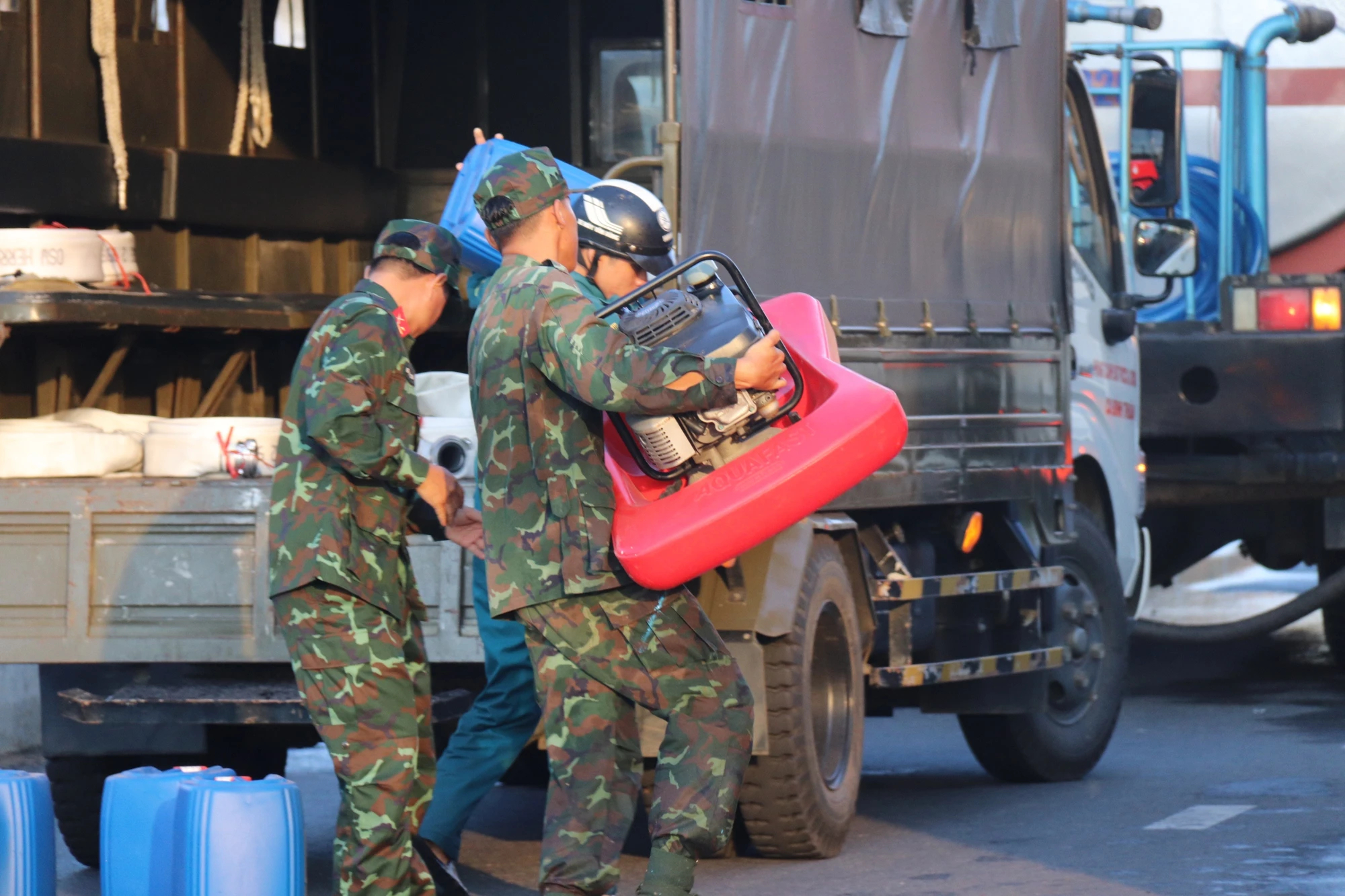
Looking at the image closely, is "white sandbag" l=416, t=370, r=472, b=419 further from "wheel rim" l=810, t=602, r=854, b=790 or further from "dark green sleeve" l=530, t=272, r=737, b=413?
"dark green sleeve" l=530, t=272, r=737, b=413

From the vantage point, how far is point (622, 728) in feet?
16.7

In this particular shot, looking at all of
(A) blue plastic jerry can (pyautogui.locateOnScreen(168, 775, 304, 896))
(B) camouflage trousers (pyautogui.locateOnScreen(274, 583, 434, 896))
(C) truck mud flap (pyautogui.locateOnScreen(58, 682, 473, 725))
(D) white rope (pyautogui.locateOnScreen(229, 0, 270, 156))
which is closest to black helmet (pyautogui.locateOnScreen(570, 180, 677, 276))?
(B) camouflage trousers (pyautogui.locateOnScreen(274, 583, 434, 896))

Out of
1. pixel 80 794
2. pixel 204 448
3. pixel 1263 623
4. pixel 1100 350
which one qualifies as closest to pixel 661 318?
pixel 204 448

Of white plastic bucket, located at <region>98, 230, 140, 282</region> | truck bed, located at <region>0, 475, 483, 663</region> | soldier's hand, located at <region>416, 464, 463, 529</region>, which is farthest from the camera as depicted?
white plastic bucket, located at <region>98, 230, 140, 282</region>

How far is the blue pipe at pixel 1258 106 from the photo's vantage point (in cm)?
→ 1138

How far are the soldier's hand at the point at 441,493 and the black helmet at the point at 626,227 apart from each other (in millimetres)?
708

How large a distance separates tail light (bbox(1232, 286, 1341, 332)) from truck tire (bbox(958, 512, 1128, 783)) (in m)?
1.92

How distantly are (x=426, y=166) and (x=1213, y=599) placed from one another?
9.80 meters

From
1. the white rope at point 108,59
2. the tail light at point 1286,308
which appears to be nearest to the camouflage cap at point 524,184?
the white rope at point 108,59

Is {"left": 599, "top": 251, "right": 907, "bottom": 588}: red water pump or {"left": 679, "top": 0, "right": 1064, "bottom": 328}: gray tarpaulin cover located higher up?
{"left": 679, "top": 0, "right": 1064, "bottom": 328}: gray tarpaulin cover

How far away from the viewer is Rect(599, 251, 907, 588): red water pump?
16.6ft

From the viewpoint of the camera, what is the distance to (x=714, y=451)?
17.1 ft

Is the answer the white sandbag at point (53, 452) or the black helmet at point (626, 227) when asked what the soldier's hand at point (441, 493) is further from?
the white sandbag at point (53, 452)

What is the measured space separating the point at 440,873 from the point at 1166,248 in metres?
4.89
